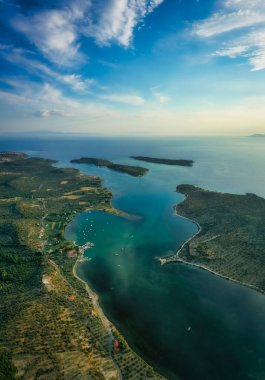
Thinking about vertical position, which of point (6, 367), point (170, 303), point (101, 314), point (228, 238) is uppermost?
point (6, 367)

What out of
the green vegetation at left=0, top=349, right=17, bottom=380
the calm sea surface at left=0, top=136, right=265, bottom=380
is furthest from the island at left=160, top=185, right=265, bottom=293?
the green vegetation at left=0, top=349, right=17, bottom=380

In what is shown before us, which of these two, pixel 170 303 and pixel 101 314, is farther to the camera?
pixel 170 303

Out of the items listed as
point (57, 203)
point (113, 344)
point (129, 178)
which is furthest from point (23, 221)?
point (129, 178)

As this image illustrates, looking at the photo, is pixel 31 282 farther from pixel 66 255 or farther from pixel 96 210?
pixel 96 210

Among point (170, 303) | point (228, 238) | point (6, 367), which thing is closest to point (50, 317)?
point (6, 367)

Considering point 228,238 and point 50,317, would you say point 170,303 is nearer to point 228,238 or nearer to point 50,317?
point 50,317
